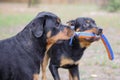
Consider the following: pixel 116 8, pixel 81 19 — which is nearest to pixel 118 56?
pixel 81 19

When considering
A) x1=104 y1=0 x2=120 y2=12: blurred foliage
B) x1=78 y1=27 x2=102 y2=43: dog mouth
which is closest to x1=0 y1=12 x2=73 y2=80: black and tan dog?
x1=78 y1=27 x2=102 y2=43: dog mouth

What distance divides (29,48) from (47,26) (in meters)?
0.48

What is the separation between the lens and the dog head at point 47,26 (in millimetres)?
6750

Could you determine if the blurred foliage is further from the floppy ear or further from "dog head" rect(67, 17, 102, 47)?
the floppy ear

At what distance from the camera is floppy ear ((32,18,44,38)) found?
672cm

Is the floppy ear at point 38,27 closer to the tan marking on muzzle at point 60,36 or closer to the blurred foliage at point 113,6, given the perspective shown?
the tan marking on muzzle at point 60,36

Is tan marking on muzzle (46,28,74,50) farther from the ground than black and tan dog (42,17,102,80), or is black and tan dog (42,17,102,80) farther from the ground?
tan marking on muzzle (46,28,74,50)

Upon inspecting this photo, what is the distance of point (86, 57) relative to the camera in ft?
39.6

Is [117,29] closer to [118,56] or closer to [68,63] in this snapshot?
[118,56]

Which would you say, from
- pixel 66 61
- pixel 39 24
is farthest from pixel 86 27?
pixel 39 24

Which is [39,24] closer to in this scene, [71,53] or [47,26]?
[47,26]

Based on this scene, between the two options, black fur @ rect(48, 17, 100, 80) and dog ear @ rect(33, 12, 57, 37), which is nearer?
dog ear @ rect(33, 12, 57, 37)

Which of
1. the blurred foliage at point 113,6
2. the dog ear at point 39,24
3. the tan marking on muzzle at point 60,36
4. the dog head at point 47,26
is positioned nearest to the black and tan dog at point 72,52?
the tan marking on muzzle at point 60,36

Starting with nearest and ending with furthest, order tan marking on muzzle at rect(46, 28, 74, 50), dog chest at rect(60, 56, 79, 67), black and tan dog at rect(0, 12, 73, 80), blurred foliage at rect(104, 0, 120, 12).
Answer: black and tan dog at rect(0, 12, 73, 80) → tan marking on muzzle at rect(46, 28, 74, 50) → dog chest at rect(60, 56, 79, 67) → blurred foliage at rect(104, 0, 120, 12)
